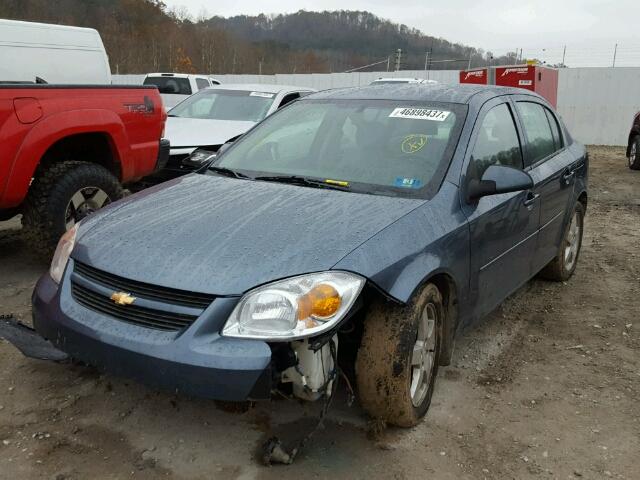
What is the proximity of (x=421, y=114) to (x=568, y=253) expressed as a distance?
236cm

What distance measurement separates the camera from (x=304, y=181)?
128 inches

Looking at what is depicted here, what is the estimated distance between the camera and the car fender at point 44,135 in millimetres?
4344

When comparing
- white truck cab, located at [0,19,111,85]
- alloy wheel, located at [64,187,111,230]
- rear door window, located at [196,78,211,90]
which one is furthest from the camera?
rear door window, located at [196,78,211,90]

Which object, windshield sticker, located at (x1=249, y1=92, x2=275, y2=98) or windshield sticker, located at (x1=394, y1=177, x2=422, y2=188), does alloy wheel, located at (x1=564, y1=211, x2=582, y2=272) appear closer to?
windshield sticker, located at (x1=394, y1=177, x2=422, y2=188)

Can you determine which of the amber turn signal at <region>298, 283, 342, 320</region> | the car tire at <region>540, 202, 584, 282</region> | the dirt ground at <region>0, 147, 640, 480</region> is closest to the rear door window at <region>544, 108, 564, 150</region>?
the car tire at <region>540, 202, 584, 282</region>

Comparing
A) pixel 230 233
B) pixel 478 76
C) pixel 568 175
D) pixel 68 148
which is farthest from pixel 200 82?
pixel 230 233

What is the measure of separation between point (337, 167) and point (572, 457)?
→ 72.7 inches

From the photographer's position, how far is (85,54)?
6.29 metres

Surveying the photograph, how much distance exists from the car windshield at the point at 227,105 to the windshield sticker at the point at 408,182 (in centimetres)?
552

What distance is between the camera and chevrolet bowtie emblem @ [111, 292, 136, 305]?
94.3 inches

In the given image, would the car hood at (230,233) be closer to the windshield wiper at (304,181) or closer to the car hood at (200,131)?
the windshield wiper at (304,181)

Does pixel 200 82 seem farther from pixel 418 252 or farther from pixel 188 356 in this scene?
A: pixel 188 356

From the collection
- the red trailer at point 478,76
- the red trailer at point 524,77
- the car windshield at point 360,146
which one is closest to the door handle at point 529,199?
the car windshield at point 360,146

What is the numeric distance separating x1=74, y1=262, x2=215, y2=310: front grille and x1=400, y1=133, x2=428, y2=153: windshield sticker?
5.00 ft
